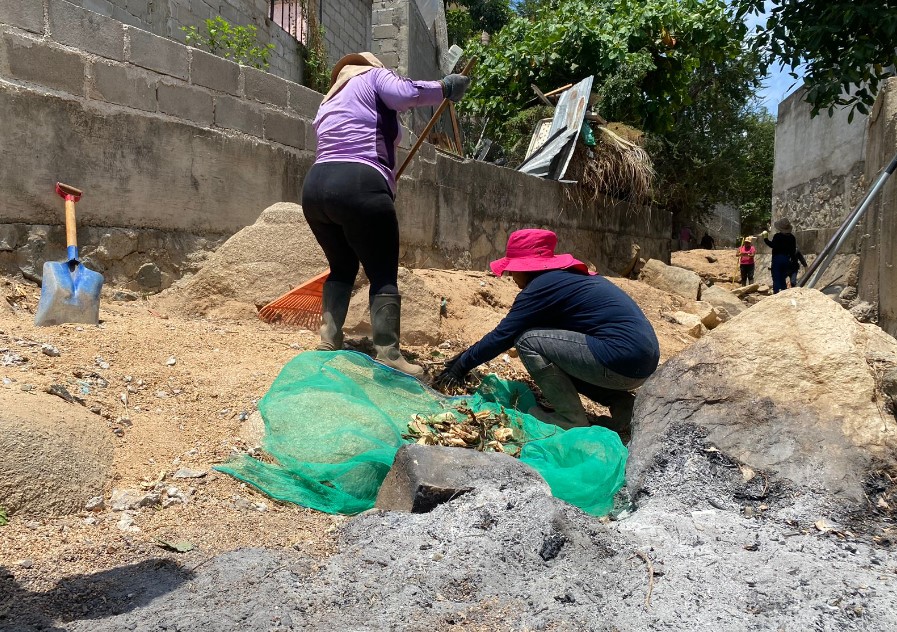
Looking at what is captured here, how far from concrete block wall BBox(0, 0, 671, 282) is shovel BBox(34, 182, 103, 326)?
38 centimetres

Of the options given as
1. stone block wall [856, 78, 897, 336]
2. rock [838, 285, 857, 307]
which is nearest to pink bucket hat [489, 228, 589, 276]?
stone block wall [856, 78, 897, 336]

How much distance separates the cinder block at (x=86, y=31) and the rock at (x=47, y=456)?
2.34m

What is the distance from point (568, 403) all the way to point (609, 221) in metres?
6.57

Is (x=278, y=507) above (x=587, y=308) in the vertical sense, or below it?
below

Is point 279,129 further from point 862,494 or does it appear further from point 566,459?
point 862,494

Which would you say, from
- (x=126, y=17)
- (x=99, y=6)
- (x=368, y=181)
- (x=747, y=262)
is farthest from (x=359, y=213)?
(x=747, y=262)

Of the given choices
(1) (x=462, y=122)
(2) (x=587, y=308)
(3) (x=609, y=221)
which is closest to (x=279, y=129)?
(2) (x=587, y=308)

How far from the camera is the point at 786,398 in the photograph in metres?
2.57

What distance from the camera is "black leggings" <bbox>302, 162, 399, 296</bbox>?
3303mm

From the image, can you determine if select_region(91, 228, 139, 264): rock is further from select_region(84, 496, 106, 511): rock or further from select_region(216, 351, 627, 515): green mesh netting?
select_region(84, 496, 106, 511): rock

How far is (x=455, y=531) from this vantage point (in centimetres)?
207

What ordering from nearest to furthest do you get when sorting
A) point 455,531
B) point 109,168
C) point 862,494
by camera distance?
point 455,531, point 862,494, point 109,168

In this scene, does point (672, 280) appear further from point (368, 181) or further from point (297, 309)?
point (368, 181)

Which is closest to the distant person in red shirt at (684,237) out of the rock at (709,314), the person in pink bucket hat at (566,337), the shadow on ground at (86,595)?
the rock at (709,314)
